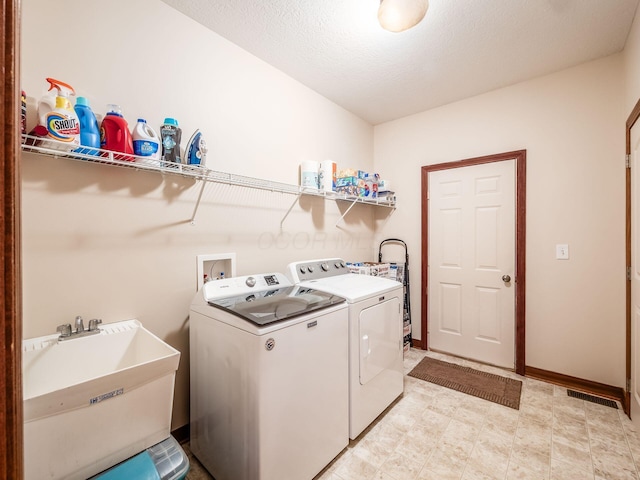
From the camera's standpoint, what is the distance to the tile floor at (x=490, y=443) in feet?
5.16

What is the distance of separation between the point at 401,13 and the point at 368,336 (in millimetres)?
1906

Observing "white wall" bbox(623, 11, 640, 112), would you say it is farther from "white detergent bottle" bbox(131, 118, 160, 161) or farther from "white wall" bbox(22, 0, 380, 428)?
"white detergent bottle" bbox(131, 118, 160, 161)

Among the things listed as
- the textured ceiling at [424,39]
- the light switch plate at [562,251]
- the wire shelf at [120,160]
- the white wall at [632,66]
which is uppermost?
the textured ceiling at [424,39]

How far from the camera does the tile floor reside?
157cm

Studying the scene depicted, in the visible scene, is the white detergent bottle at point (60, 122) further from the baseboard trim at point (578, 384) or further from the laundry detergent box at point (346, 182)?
the baseboard trim at point (578, 384)

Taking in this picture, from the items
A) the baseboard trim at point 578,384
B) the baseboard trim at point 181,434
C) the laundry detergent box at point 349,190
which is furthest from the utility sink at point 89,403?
the baseboard trim at point 578,384

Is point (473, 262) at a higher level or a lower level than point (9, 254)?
lower

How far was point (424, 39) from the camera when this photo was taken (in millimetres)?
2021

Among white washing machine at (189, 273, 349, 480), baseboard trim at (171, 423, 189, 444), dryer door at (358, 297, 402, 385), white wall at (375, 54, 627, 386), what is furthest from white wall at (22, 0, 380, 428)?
white wall at (375, 54, 627, 386)

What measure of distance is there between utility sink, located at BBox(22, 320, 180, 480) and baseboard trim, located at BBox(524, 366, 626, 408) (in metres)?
3.00

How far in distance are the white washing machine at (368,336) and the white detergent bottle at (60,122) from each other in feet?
4.83

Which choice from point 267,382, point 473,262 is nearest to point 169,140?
point 267,382

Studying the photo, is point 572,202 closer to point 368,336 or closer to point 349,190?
point 349,190

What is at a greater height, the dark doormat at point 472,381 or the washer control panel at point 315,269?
the washer control panel at point 315,269
